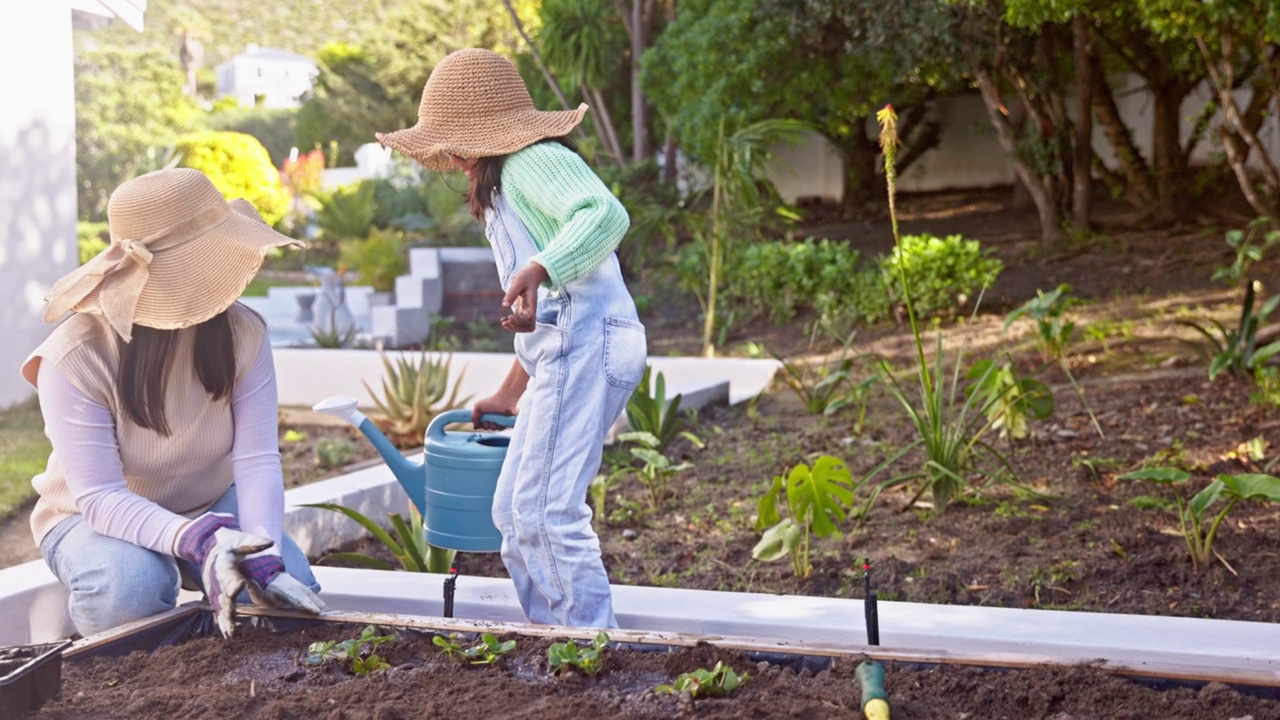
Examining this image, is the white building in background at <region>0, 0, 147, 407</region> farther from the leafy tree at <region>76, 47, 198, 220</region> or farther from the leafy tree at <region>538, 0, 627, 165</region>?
the leafy tree at <region>76, 47, 198, 220</region>

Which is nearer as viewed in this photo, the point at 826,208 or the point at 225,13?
the point at 826,208

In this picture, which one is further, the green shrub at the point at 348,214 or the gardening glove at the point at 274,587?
the green shrub at the point at 348,214

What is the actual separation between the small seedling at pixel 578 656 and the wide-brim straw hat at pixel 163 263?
3.08 feet

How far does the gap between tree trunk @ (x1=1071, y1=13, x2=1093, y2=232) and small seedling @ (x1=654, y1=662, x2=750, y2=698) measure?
8.01 meters

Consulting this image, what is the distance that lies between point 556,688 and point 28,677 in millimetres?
836

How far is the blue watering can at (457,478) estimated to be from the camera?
2664 millimetres

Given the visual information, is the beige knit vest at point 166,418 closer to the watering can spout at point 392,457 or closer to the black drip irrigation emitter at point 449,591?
the watering can spout at point 392,457

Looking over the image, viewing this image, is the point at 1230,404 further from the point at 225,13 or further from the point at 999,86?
the point at 225,13

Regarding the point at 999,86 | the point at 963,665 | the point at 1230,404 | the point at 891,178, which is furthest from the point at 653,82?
Result: the point at 963,665

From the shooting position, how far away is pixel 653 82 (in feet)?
36.4

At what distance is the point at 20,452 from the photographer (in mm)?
6344

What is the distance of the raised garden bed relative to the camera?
1.89m

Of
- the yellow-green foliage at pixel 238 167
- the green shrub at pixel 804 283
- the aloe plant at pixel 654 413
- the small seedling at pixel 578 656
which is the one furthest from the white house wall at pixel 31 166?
the yellow-green foliage at pixel 238 167

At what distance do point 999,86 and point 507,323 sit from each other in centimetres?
918
